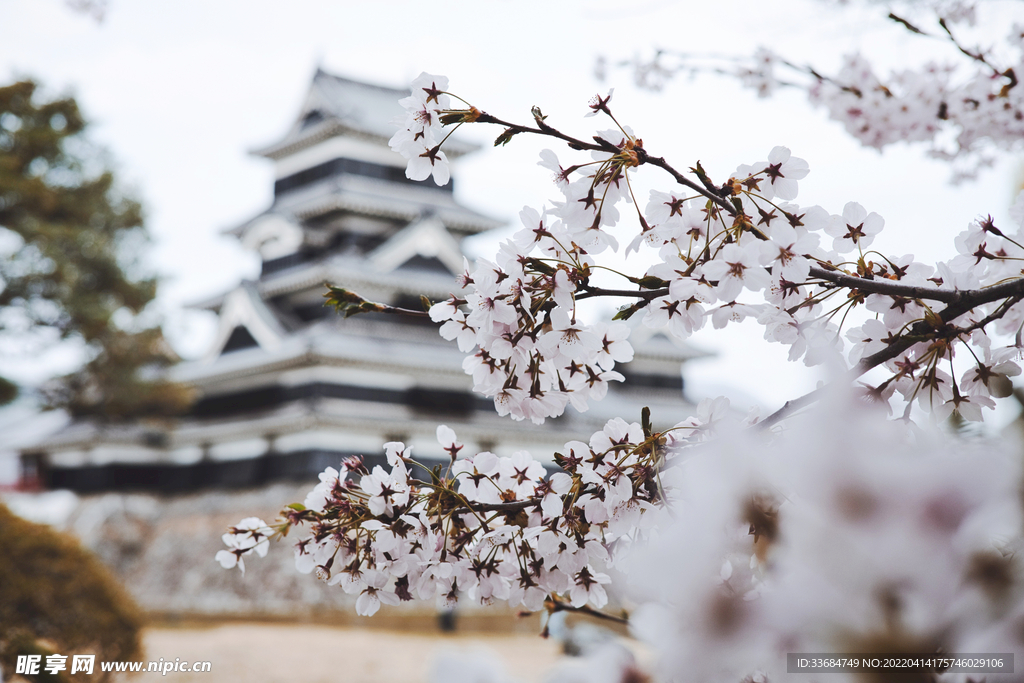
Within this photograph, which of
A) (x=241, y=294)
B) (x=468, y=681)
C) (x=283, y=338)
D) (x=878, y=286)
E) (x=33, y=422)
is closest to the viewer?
(x=468, y=681)

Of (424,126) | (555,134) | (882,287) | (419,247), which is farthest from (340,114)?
(882,287)

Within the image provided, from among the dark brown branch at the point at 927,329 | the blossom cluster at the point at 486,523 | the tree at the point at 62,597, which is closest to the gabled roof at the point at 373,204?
the tree at the point at 62,597

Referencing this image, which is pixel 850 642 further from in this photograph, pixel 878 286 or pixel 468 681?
pixel 878 286

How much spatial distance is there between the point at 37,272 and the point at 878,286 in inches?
529

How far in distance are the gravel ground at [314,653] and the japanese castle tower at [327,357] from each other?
283 cm

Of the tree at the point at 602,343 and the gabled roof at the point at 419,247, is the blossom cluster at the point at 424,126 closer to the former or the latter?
the tree at the point at 602,343

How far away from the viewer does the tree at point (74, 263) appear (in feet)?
38.4

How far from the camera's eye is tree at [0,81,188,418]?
1170 centimetres

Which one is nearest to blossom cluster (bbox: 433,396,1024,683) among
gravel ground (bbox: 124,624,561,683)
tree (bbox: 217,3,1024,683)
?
tree (bbox: 217,3,1024,683)

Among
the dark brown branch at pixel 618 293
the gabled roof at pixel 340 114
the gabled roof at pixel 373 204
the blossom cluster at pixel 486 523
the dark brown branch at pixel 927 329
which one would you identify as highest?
the gabled roof at pixel 340 114

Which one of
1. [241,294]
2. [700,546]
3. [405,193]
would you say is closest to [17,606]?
[700,546]

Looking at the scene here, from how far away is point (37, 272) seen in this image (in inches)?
460

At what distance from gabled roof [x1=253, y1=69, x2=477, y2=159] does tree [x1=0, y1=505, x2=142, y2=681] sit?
9539 mm

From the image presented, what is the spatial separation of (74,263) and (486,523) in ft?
43.1
